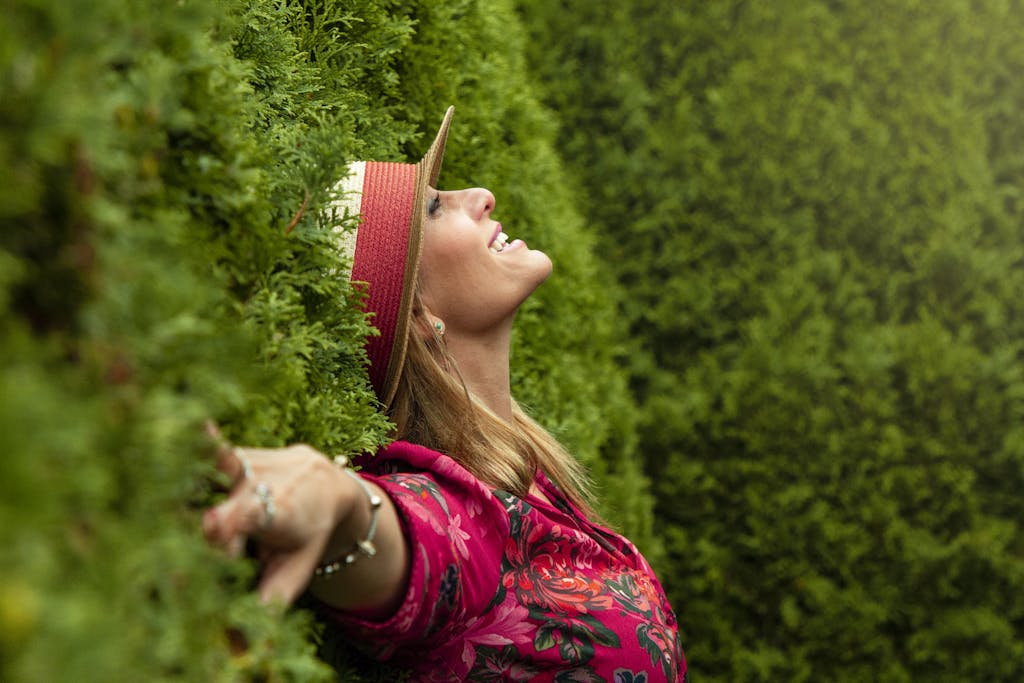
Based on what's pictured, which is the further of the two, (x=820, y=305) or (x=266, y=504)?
(x=820, y=305)

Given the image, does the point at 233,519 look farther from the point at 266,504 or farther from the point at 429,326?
the point at 429,326

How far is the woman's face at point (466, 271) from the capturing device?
230cm

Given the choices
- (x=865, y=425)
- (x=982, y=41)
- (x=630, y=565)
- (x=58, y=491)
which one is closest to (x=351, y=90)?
(x=630, y=565)

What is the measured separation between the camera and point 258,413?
136 centimetres

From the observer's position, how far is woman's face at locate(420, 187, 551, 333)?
2303mm

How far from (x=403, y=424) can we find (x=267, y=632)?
1.16 metres

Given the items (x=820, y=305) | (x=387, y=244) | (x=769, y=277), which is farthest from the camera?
(x=769, y=277)

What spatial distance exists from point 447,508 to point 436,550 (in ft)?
0.70

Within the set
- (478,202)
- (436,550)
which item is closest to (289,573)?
(436,550)

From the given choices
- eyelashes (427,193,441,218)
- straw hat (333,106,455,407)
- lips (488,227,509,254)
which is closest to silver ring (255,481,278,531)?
straw hat (333,106,455,407)

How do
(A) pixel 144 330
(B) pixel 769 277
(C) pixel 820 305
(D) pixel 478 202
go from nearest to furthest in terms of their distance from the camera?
(A) pixel 144 330 → (D) pixel 478 202 → (C) pixel 820 305 → (B) pixel 769 277

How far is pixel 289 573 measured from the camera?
118cm

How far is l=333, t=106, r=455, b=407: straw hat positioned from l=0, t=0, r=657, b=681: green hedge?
0.63ft

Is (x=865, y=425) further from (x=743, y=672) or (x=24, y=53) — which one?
(x=24, y=53)
